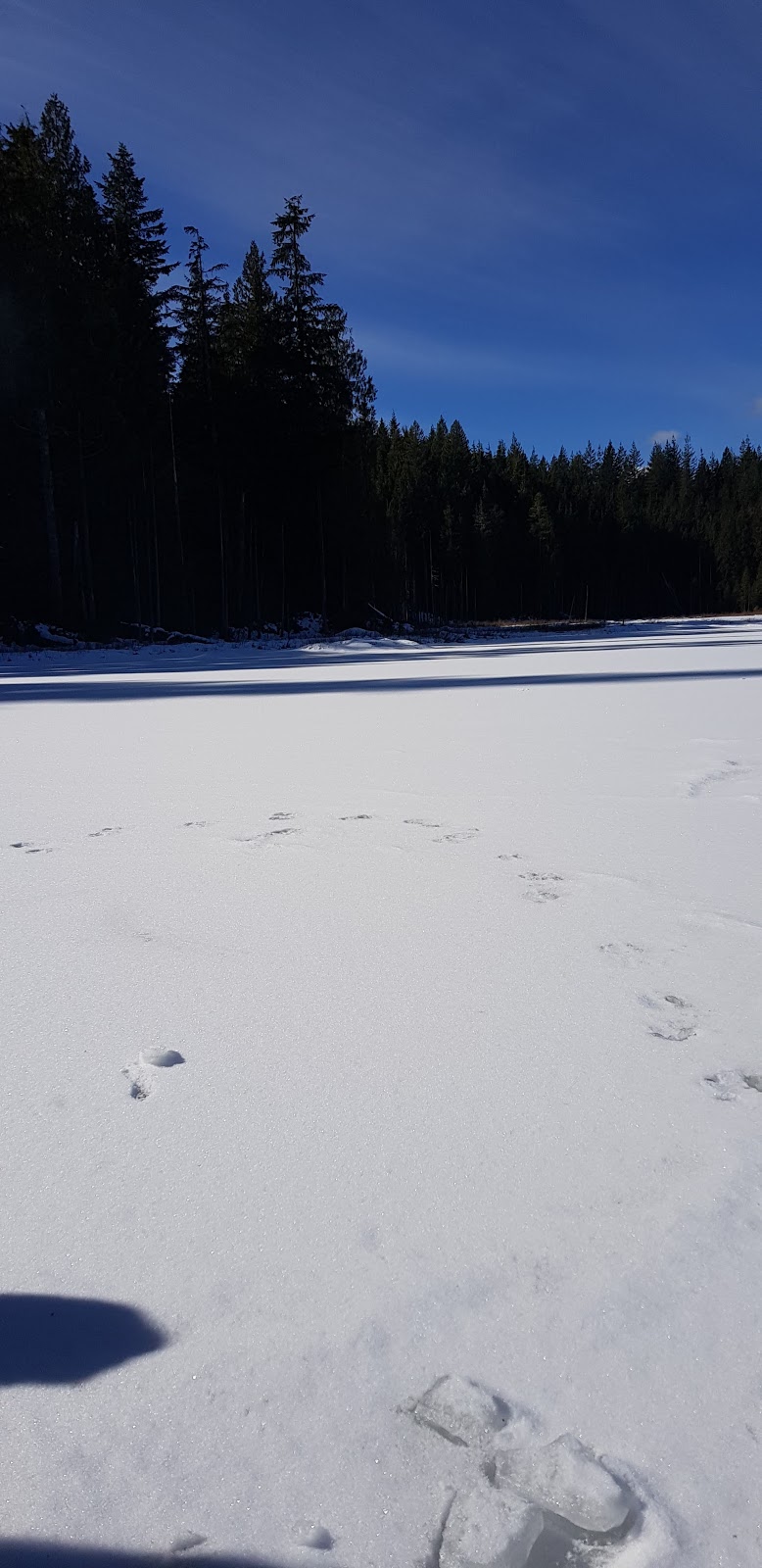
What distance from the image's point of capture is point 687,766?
362 centimetres

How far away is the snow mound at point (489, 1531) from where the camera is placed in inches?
24.4

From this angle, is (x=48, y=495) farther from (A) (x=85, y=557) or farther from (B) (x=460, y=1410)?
(B) (x=460, y=1410)

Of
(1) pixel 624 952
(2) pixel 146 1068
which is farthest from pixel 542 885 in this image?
(2) pixel 146 1068

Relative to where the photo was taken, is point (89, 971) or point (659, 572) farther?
point (659, 572)

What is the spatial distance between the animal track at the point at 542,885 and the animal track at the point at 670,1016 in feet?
1.69

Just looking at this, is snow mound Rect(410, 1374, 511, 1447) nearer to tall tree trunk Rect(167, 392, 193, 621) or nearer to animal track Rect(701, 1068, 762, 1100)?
animal track Rect(701, 1068, 762, 1100)

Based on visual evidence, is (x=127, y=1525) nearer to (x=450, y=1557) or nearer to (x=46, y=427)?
(x=450, y=1557)

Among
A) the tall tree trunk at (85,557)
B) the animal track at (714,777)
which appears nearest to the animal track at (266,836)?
the animal track at (714,777)

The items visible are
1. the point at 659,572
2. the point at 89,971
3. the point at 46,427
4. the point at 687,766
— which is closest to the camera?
the point at 89,971

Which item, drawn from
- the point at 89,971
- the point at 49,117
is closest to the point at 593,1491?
the point at 89,971

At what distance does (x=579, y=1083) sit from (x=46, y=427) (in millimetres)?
19413

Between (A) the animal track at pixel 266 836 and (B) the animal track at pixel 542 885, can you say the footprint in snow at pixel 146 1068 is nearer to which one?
(B) the animal track at pixel 542 885

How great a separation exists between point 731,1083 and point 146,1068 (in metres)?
0.87

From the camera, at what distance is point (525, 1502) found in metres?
0.66
